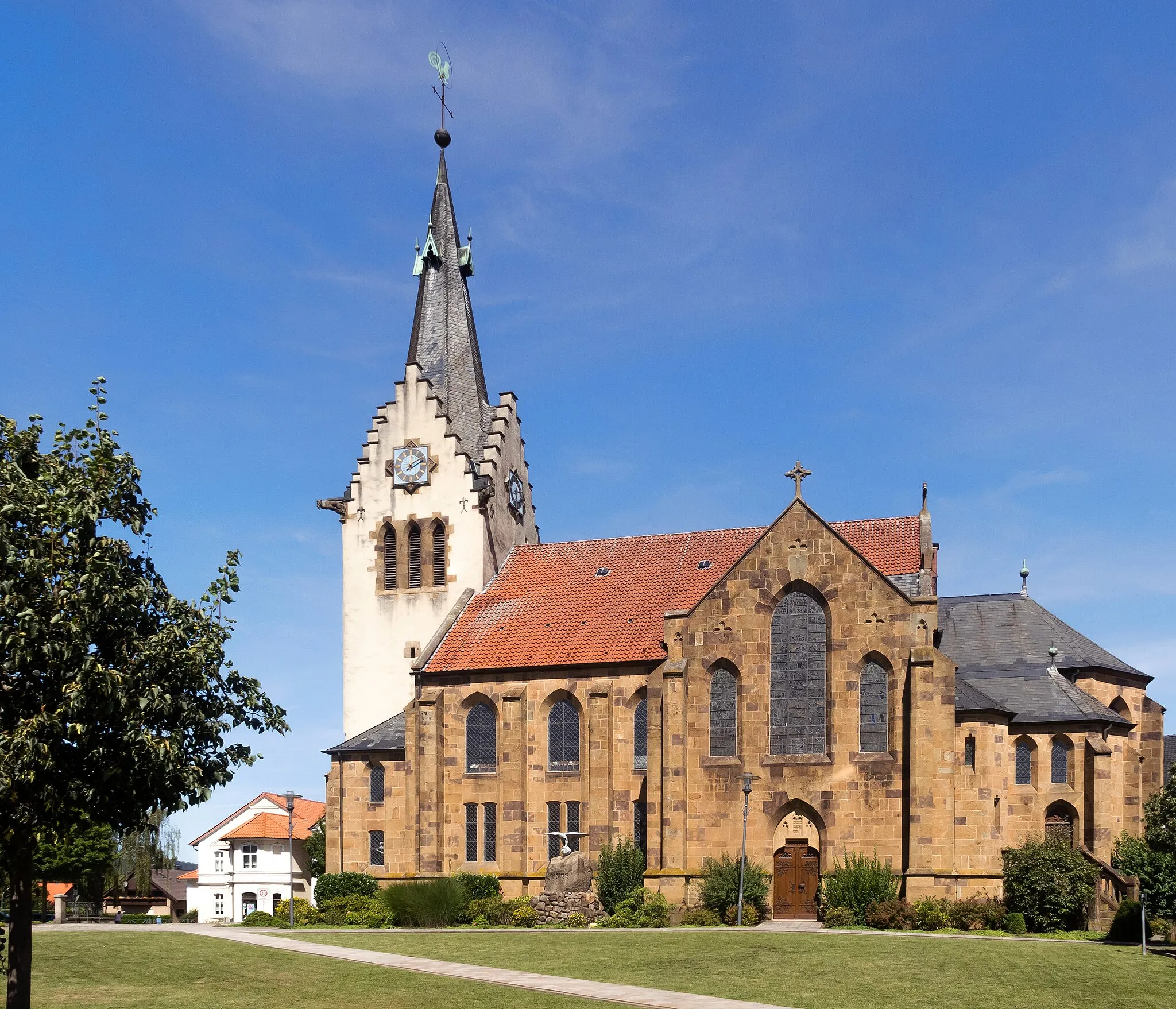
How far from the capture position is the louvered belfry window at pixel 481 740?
4947 cm

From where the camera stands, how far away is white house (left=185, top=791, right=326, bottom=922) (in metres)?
65.4

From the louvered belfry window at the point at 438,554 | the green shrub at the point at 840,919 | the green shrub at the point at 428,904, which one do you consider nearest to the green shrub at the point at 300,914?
the green shrub at the point at 428,904

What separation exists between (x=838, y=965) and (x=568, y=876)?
16.9 m

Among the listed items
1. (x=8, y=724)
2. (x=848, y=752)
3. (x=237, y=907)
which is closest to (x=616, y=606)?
(x=848, y=752)

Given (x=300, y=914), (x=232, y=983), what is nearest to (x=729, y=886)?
(x=300, y=914)

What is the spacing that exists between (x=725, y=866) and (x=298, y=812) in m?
39.6

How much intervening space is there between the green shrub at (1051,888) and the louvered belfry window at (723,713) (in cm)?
982

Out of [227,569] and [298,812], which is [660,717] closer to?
[227,569]

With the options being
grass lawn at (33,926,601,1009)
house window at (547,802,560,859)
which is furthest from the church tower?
grass lawn at (33,926,601,1009)

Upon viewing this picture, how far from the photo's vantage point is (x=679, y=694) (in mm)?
44469

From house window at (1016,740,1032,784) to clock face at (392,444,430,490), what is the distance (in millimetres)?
25865

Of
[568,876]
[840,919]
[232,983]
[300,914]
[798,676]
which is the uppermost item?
[798,676]

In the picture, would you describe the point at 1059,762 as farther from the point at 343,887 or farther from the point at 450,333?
the point at 450,333

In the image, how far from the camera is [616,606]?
50844 mm
